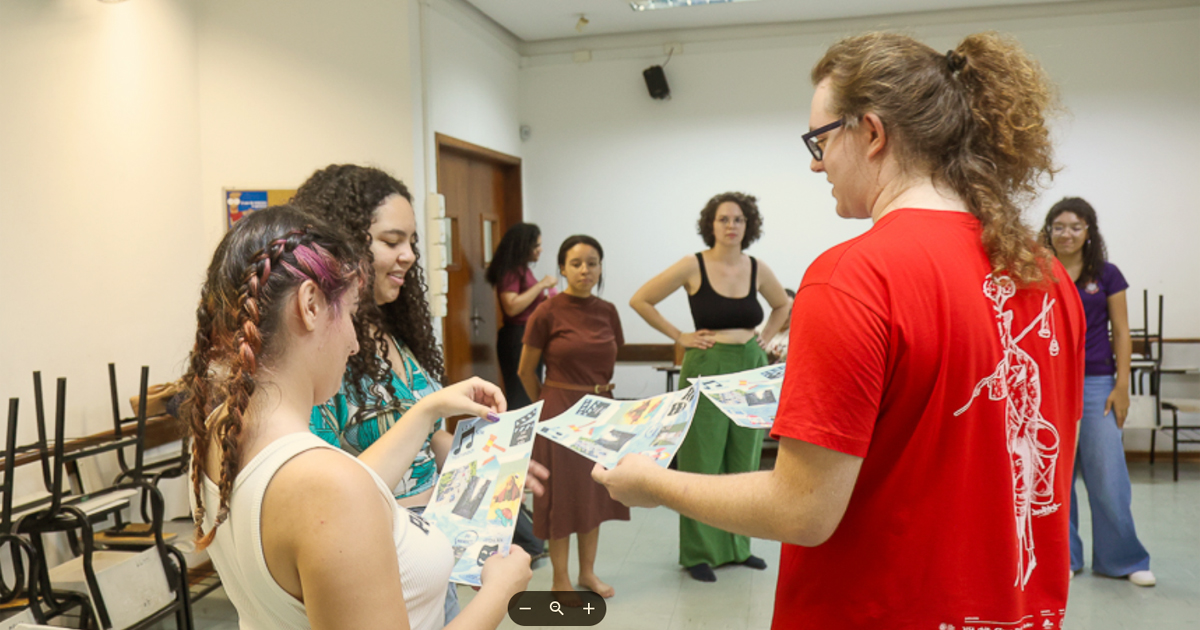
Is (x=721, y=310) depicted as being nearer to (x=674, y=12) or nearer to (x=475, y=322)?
(x=475, y=322)

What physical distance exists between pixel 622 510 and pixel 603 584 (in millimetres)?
327

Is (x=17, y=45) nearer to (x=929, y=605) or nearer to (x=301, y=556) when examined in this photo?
(x=301, y=556)

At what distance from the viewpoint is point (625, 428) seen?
1.48 meters

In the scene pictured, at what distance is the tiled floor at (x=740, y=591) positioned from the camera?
315cm

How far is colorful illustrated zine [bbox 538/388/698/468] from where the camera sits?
1.33 meters

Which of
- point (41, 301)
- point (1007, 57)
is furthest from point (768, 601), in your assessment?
point (41, 301)

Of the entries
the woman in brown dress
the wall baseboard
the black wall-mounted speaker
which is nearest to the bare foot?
the woman in brown dress

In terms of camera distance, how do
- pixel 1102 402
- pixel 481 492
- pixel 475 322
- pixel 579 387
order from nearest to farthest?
pixel 481 492
pixel 1102 402
pixel 579 387
pixel 475 322

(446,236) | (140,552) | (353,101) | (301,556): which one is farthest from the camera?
(446,236)

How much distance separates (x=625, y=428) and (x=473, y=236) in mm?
4231

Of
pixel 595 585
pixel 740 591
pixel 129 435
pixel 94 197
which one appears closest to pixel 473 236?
pixel 94 197

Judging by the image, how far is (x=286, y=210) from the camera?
105cm

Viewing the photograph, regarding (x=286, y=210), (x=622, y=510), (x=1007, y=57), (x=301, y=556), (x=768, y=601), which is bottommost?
(x=768, y=601)

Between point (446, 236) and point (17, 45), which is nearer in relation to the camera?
point (17, 45)
